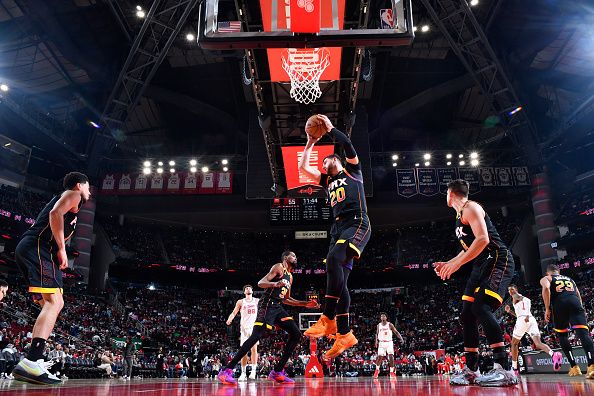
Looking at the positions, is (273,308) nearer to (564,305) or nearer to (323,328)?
(323,328)

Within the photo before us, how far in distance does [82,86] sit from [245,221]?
1521 centimetres

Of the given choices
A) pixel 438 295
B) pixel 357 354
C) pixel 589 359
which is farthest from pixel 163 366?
pixel 438 295

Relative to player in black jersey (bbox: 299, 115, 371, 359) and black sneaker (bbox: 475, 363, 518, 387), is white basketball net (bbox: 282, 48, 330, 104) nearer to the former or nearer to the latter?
player in black jersey (bbox: 299, 115, 371, 359)

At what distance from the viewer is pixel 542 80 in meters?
24.2

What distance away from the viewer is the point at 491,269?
486cm

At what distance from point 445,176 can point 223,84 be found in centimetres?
1408

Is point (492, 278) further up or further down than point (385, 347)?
further up

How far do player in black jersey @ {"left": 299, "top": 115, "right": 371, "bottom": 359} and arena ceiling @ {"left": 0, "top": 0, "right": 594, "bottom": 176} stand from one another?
18.1 metres

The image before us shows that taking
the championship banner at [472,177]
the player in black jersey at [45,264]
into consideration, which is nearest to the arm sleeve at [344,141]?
the player in black jersey at [45,264]

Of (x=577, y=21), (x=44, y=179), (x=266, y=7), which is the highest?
(x=577, y=21)

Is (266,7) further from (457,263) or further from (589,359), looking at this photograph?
(589,359)

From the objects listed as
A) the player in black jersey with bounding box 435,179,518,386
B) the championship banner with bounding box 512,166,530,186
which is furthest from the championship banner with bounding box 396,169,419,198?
the player in black jersey with bounding box 435,179,518,386

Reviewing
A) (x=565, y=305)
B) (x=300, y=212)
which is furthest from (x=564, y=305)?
(x=300, y=212)

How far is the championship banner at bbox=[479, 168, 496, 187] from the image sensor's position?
25.8 metres
